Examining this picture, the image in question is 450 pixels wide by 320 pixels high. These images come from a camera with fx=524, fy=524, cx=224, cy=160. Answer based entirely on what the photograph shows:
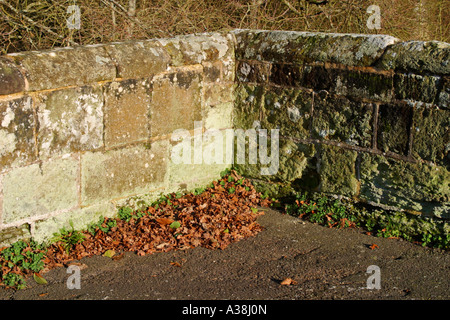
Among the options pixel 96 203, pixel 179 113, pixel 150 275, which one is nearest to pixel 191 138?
pixel 179 113

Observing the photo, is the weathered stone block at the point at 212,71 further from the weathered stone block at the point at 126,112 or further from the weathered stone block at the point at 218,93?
the weathered stone block at the point at 126,112

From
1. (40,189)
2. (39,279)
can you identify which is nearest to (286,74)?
(40,189)

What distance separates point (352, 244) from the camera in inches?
170

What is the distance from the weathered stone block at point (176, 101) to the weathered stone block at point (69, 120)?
582 mm

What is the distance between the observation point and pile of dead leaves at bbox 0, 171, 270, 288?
417 cm

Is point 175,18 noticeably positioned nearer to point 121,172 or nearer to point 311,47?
point 311,47

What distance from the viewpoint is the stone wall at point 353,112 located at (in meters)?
4.07

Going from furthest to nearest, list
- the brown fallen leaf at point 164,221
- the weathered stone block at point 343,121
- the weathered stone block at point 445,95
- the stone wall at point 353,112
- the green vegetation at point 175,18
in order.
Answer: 1. the green vegetation at point 175,18
2. the brown fallen leaf at point 164,221
3. the weathered stone block at point 343,121
4. the stone wall at point 353,112
5. the weathered stone block at point 445,95

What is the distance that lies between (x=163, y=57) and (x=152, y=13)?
2.16m

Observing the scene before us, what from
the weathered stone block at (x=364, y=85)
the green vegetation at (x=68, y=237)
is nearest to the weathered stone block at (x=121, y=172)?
the green vegetation at (x=68, y=237)

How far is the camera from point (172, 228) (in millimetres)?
4484

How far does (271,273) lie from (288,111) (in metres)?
1.73

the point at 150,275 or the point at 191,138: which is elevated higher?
the point at 191,138

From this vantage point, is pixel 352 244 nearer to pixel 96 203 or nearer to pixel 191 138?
pixel 191 138
